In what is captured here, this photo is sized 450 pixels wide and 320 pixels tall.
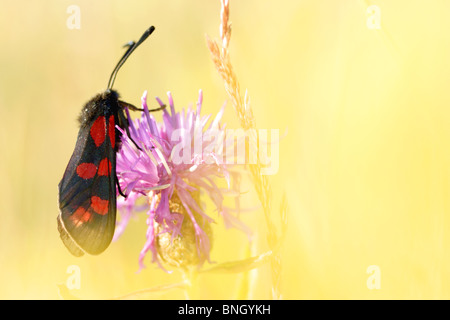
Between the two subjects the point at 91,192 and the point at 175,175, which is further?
the point at 175,175

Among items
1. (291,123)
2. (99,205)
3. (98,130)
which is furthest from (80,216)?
(291,123)

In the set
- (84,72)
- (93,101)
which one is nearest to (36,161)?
(84,72)

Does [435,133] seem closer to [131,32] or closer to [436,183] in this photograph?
[436,183]

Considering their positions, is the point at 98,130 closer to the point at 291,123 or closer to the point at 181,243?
the point at 181,243

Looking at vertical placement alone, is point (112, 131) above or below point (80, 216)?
above

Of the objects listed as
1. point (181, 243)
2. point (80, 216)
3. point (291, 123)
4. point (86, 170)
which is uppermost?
point (291, 123)

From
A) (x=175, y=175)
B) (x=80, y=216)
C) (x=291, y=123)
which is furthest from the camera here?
(x=291, y=123)

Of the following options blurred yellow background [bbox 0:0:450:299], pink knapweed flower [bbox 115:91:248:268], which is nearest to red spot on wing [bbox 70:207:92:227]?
pink knapweed flower [bbox 115:91:248:268]
